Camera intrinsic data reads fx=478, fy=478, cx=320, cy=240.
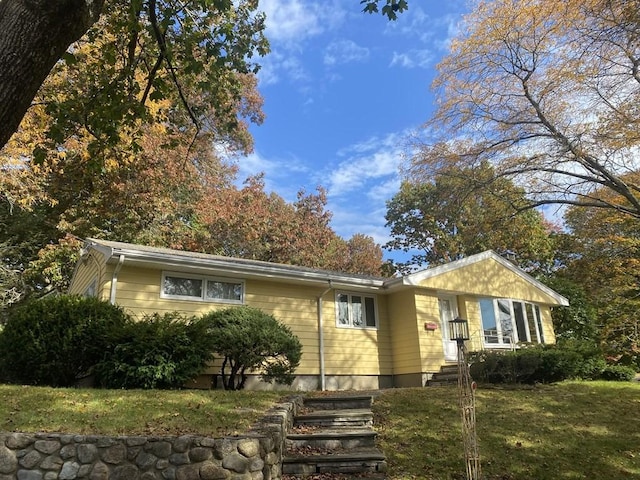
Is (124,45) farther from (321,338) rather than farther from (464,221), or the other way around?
(464,221)

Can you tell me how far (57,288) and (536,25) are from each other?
17890 millimetres

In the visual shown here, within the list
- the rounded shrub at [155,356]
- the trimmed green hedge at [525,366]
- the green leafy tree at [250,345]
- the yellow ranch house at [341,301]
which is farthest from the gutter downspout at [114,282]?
the trimmed green hedge at [525,366]

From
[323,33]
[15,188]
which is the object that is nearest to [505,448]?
[323,33]

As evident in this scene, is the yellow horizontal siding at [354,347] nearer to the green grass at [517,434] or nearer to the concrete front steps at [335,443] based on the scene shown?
the green grass at [517,434]

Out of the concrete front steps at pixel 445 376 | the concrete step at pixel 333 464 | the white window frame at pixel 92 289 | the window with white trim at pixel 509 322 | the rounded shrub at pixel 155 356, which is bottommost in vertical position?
the concrete step at pixel 333 464

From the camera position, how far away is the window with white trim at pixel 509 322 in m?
14.7

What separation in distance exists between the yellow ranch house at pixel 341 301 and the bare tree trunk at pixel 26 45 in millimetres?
7072

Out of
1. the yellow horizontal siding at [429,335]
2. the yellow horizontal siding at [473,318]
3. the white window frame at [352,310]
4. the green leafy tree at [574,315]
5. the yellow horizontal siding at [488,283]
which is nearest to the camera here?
the yellow horizontal siding at [429,335]

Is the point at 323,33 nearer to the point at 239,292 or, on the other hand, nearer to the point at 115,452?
the point at 239,292

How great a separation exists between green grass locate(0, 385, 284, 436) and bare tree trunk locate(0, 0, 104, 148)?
368cm

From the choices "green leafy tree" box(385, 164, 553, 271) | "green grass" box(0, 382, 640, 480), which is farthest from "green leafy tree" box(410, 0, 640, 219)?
"green grass" box(0, 382, 640, 480)

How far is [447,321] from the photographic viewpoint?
1412cm

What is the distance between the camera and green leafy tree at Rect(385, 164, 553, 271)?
547 inches

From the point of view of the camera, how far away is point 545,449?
655 cm
